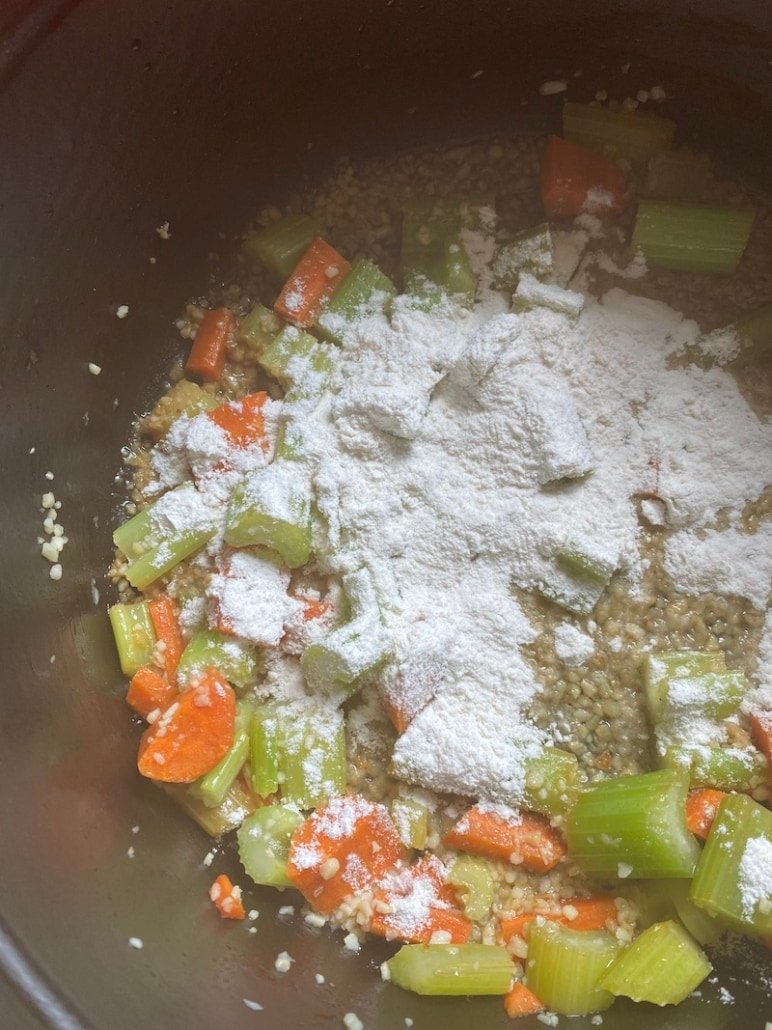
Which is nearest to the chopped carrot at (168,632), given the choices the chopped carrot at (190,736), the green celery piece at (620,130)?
the chopped carrot at (190,736)

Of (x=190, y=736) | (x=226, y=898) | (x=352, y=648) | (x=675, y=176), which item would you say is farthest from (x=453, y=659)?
(x=675, y=176)

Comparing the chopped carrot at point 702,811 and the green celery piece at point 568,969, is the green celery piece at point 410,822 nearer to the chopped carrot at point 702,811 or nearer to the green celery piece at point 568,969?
the green celery piece at point 568,969

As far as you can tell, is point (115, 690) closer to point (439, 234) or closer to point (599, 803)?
point (599, 803)

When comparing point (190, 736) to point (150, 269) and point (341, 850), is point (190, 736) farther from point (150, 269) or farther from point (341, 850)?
point (150, 269)

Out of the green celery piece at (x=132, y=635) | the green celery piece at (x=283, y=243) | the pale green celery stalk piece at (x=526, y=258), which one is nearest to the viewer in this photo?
the green celery piece at (x=132, y=635)

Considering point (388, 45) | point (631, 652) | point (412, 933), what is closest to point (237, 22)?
point (388, 45)

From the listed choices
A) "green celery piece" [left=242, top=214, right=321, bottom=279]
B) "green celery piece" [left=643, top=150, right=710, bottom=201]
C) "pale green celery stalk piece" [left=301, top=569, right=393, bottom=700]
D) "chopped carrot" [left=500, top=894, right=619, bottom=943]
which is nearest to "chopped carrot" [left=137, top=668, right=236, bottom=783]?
"pale green celery stalk piece" [left=301, top=569, right=393, bottom=700]

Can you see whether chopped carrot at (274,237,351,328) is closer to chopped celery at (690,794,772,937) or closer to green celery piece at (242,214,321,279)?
green celery piece at (242,214,321,279)

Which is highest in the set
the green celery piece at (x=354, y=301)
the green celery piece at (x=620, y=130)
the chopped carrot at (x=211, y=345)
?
the green celery piece at (x=620, y=130)
